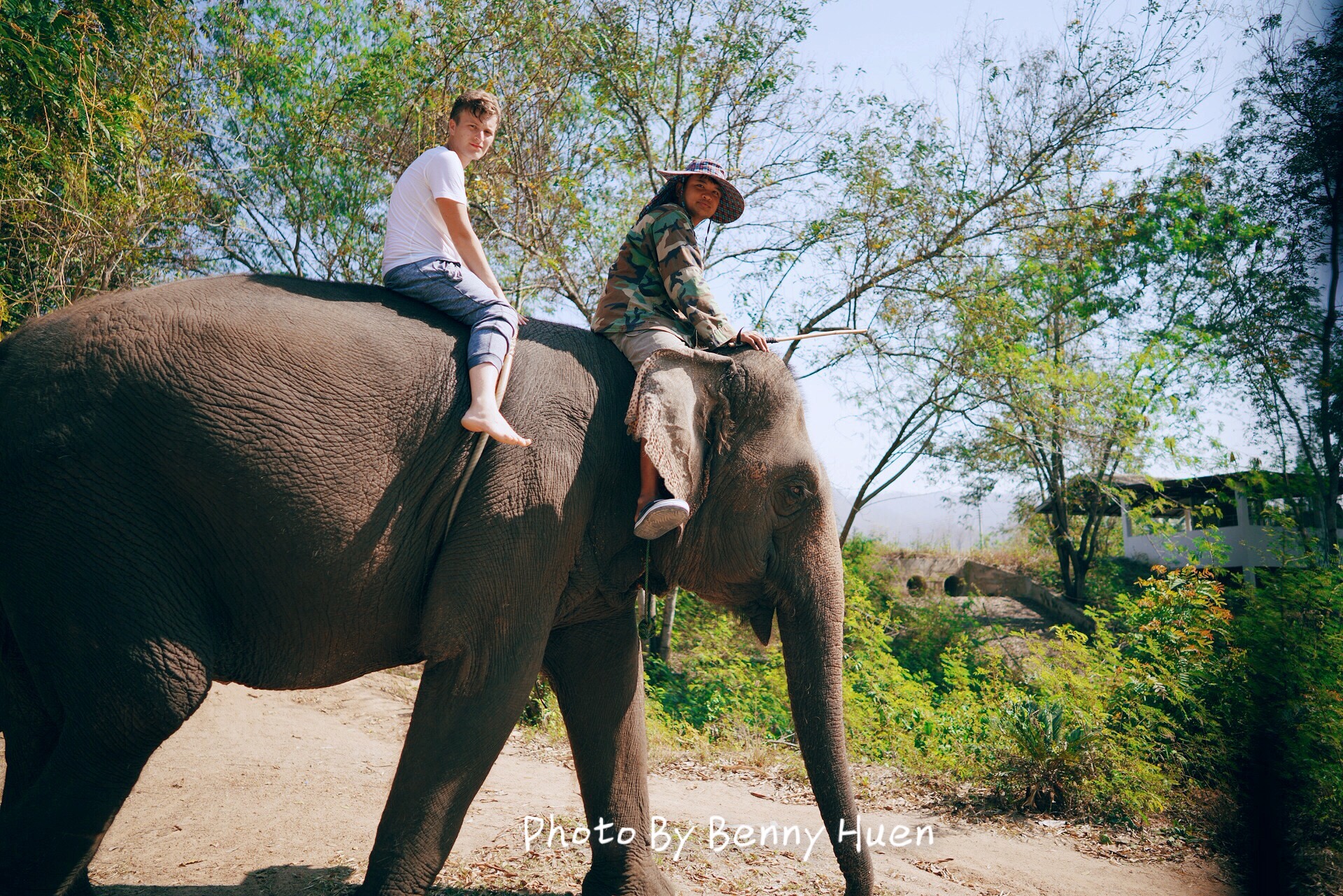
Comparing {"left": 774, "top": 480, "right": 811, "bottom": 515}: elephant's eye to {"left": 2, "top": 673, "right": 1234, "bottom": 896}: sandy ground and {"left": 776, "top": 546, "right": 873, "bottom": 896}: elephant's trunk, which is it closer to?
{"left": 776, "top": 546, "right": 873, "bottom": 896}: elephant's trunk

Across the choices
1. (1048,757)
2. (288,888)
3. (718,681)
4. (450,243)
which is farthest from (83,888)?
(718,681)

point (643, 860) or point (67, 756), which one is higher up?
point (67, 756)

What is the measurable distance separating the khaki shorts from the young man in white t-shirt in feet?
1.76

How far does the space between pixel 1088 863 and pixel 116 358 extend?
5.50m

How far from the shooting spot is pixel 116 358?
2.75m

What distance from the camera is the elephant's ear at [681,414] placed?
130 inches

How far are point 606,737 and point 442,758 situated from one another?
1012 millimetres

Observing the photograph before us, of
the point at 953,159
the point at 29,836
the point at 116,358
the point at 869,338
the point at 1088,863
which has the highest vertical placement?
the point at 953,159

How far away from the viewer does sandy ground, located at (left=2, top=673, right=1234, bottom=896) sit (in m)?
3.92

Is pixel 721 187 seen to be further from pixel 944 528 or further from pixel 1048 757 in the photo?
pixel 944 528

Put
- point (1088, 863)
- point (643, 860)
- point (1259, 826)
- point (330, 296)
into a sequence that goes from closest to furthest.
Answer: point (1259, 826) < point (330, 296) < point (643, 860) < point (1088, 863)

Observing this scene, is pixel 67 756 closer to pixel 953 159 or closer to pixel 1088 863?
pixel 1088 863

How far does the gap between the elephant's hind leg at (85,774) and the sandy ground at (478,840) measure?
1.08 meters

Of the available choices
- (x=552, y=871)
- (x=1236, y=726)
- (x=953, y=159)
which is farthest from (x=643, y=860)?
(x=953, y=159)
